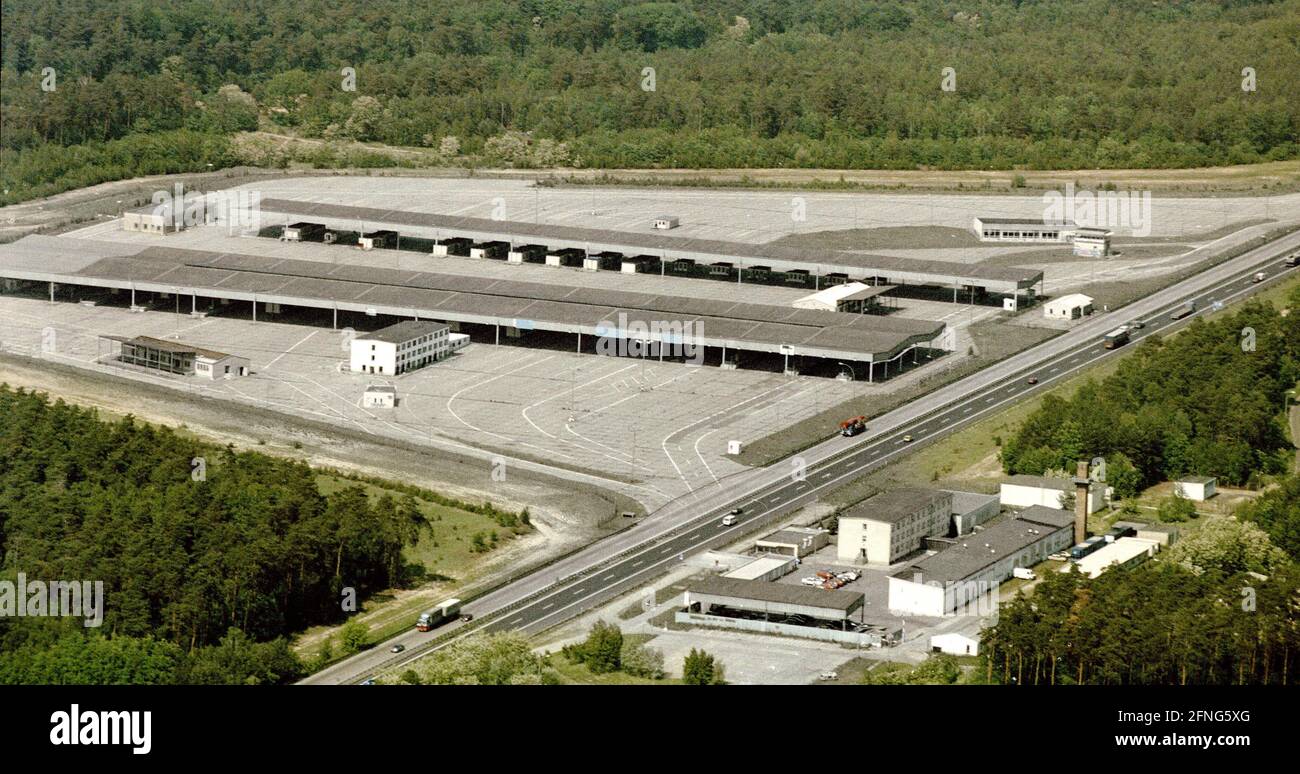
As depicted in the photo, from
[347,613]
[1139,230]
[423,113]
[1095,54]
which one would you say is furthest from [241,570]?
[1095,54]

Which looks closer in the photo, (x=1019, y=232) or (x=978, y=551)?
(x=978, y=551)

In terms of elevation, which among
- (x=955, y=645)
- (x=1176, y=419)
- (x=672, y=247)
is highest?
(x=672, y=247)

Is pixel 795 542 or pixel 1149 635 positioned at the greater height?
pixel 1149 635

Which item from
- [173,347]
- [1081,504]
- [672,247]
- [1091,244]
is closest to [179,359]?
[173,347]

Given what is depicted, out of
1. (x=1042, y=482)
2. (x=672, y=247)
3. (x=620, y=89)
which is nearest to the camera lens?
(x=1042, y=482)

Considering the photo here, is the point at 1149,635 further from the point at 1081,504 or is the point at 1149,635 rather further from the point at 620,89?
the point at 620,89

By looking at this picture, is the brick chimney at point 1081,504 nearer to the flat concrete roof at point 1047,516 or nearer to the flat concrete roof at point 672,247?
the flat concrete roof at point 1047,516

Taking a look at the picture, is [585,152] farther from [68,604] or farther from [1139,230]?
[68,604]

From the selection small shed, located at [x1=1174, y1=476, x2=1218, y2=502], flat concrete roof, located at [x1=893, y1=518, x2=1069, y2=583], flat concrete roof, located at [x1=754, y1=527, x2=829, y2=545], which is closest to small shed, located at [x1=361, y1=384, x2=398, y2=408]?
flat concrete roof, located at [x1=754, y1=527, x2=829, y2=545]
